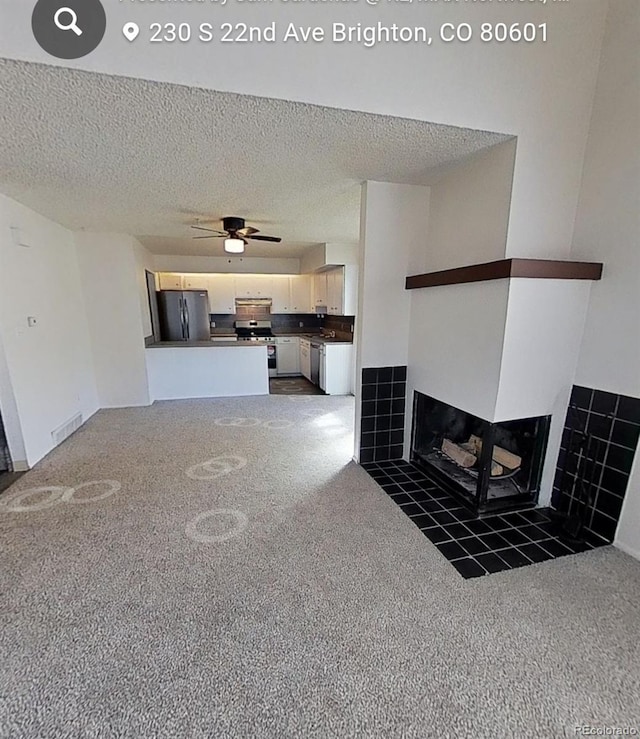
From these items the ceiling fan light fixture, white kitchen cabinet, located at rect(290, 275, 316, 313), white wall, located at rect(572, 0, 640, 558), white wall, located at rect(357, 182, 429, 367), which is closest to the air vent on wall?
the ceiling fan light fixture

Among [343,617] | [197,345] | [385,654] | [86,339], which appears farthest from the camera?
[197,345]

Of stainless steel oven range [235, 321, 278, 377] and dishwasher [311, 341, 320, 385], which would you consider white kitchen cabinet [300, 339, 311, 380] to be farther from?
stainless steel oven range [235, 321, 278, 377]

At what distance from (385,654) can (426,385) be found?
1.89 metres

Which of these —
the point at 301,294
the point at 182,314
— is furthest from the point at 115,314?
the point at 301,294

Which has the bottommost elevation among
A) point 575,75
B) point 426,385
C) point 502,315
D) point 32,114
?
point 426,385

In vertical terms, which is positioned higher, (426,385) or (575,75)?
(575,75)

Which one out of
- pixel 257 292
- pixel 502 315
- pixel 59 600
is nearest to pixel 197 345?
pixel 257 292

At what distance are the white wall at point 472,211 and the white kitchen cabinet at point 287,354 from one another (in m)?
4.33

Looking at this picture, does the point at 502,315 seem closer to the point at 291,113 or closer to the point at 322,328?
the point at 291,113

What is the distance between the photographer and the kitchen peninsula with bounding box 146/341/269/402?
5.19 metres

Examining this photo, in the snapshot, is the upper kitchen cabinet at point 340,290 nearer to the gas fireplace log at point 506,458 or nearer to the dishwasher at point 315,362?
the dishwasher at point 315,362

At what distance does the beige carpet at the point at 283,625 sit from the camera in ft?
4.04

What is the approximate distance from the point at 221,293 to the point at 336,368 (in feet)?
10.00

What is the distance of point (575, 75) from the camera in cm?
200
